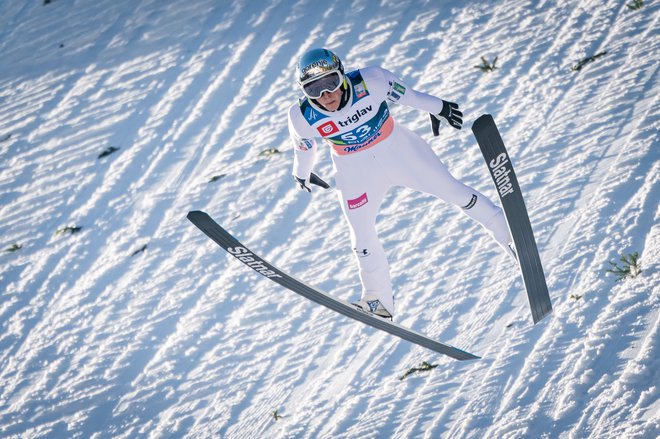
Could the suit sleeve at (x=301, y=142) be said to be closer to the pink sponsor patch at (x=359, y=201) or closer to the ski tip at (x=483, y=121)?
the pink sponsor patch at (x=359, y=201)

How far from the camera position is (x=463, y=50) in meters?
7.77

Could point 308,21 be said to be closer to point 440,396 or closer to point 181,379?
point 181,379

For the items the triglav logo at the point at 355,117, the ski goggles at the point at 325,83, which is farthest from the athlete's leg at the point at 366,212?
the ski goggles at the point at 325,83

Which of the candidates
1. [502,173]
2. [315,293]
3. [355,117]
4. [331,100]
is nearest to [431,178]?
[502,173]

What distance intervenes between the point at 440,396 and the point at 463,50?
173 inches

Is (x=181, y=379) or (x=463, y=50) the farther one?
(x=463, y=50)

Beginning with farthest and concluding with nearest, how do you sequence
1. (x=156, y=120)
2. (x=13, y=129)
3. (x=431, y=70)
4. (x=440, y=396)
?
(x=13, y=129) → (x=156, y=120) → (x=431, y=70) → (x=440, y=396)

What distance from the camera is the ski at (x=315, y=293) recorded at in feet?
15.6

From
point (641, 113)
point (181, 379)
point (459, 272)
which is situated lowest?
point (181, 379)

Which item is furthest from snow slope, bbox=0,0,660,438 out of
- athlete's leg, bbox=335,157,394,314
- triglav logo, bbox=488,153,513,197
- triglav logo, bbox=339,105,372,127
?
triglav logo, bbox=339,105,372,127

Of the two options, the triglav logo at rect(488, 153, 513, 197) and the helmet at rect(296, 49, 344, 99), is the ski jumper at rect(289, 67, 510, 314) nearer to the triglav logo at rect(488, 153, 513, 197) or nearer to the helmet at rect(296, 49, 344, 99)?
the helmet at rect(296, 49, 344, 99)

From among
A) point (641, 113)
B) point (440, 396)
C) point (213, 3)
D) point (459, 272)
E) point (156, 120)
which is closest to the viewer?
point (440, 396)

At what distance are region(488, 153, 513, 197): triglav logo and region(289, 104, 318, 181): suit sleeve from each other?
122cm

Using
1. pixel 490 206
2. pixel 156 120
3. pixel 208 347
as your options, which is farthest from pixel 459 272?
pixel 156 120
